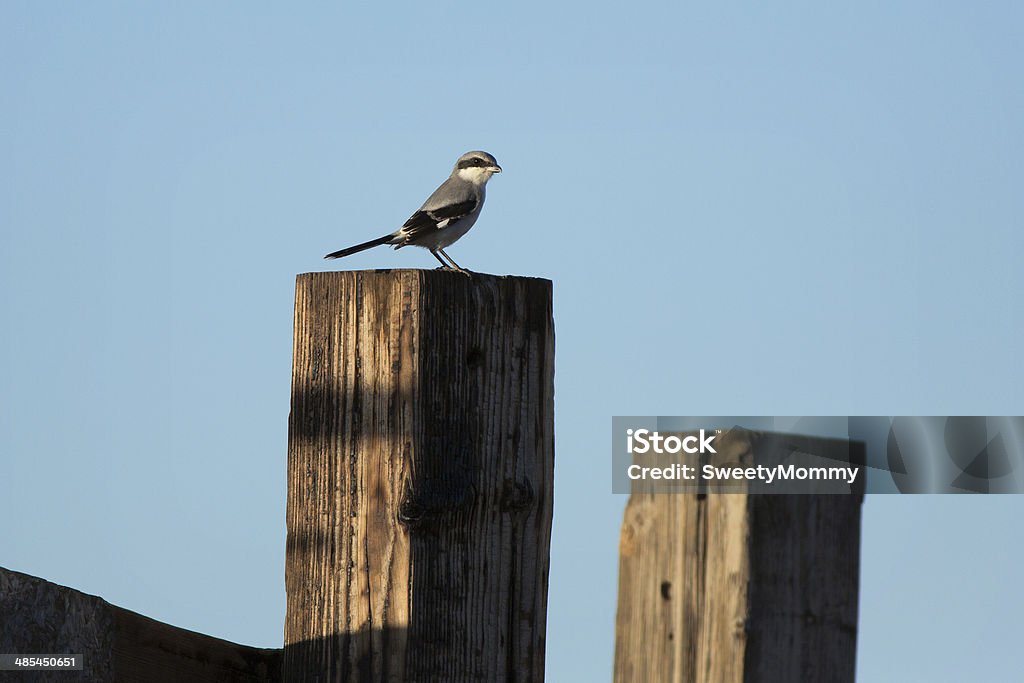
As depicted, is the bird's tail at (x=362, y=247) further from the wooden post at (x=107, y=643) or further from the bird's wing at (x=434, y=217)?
the wooden post at (x=107, y=643)

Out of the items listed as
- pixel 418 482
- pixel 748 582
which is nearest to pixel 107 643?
pixel 418 482

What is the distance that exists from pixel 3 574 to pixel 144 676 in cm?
58

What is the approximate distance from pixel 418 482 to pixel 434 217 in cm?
423

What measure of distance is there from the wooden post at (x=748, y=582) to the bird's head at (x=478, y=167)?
6.04 m

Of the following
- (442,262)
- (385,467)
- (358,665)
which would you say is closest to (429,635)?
(358,665)

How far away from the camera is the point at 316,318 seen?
3512 mm

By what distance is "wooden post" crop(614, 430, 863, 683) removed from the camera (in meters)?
2.48

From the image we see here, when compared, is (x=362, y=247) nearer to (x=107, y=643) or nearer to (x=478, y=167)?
(x=478, y=167)

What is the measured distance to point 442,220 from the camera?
24.3 feet

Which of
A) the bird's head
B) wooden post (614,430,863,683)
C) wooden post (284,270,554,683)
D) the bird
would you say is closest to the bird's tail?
the bird

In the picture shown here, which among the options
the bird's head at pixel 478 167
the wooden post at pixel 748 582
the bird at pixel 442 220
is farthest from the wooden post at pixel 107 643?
the bird's head at pixel 478 167

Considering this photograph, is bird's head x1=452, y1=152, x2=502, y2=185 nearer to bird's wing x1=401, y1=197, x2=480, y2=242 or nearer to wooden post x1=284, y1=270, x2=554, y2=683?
bird's wing x1=401, y1=197, x2=480, y2=242

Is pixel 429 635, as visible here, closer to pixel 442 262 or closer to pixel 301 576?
pixel 301 576

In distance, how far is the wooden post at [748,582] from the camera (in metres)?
2.48
